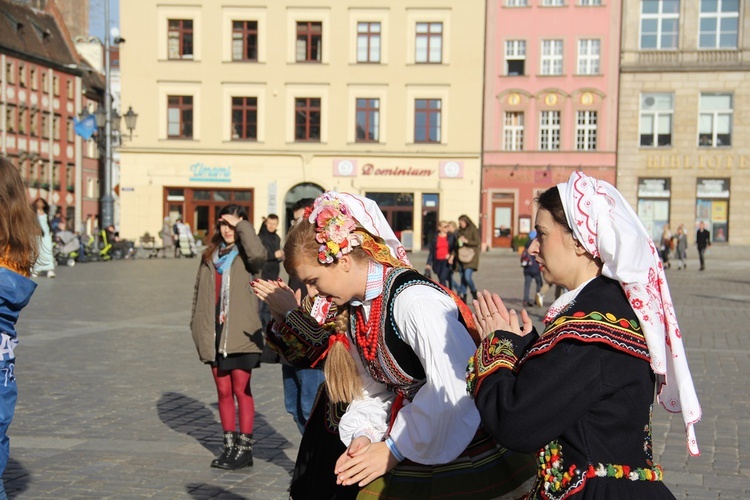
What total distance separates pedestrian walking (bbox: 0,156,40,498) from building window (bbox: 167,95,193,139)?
43232 millimetres

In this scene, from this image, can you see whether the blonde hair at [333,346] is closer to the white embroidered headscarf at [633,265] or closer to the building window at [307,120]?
the white embroidered headscarf at [633,265]

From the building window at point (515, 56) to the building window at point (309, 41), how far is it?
27.7 ft

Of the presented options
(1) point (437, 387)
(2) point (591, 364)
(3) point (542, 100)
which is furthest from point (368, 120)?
(2) point (591, 364)

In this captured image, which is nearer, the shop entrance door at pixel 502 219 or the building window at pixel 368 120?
the building window at pixel 368 120

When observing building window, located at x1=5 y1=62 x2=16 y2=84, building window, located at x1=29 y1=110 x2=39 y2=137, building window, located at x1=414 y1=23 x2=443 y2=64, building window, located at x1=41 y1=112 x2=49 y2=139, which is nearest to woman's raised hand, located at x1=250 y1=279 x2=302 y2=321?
building window, located at x1=414 y1=23 x2=443 y2=64

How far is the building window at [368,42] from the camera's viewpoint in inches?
1794

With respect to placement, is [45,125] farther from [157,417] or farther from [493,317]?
[493,317]

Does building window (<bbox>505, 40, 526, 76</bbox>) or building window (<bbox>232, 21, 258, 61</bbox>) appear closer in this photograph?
building window (<bbox>232, 21, 258, 61</bbox>)

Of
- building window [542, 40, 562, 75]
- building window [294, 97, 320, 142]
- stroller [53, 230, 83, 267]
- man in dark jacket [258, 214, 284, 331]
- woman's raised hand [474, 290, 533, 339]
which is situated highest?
building window [542, 40, 562, 75]

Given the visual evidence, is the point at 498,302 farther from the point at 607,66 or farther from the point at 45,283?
the point at 607,66

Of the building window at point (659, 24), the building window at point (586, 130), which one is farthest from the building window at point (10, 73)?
→ the building window at point (659, 24)

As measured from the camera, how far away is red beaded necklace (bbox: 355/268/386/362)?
Result: 3.29m

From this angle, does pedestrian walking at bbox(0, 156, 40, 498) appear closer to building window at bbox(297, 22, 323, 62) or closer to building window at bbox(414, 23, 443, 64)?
building window at bbox(414, 23, 443, 64)

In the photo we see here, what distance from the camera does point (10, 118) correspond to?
57.7 metres
